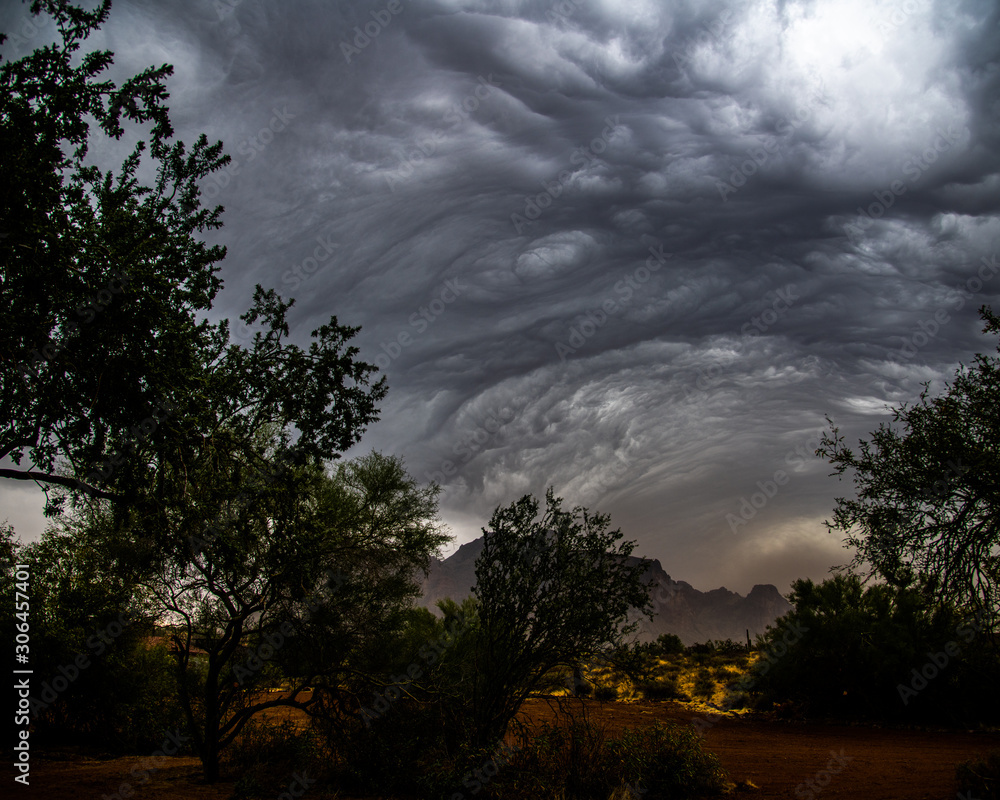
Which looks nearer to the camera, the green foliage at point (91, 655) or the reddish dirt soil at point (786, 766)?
the reddish dirt soil at point (786, 766)

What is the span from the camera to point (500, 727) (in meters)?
9.91

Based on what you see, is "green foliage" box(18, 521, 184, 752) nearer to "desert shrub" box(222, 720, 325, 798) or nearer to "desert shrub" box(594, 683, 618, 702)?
"desert shrub" box(222, 720, 325, 798)

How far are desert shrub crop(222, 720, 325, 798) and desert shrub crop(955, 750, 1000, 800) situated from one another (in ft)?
38.8

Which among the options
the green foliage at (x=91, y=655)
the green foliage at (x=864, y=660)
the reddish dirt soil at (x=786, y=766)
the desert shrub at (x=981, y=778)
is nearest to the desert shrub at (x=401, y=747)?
the reddish dirt soil at (x=786, y=766)

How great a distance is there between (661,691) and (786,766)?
1593 centimetres

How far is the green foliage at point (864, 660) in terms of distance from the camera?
61.9 ft

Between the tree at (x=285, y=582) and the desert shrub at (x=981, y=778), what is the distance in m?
11.0

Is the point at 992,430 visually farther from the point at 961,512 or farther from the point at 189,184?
the point at 189,184

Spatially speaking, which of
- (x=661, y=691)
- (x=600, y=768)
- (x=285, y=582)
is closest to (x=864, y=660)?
(x=661, y=691)

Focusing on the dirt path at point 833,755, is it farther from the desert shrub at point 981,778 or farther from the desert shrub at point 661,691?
the desert shrub at point 661,691

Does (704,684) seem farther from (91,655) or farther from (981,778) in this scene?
(91,655)

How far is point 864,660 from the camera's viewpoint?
2056 centimetres

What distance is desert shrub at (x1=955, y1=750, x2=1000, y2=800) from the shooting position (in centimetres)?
828

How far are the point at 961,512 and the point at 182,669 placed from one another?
643 inches
